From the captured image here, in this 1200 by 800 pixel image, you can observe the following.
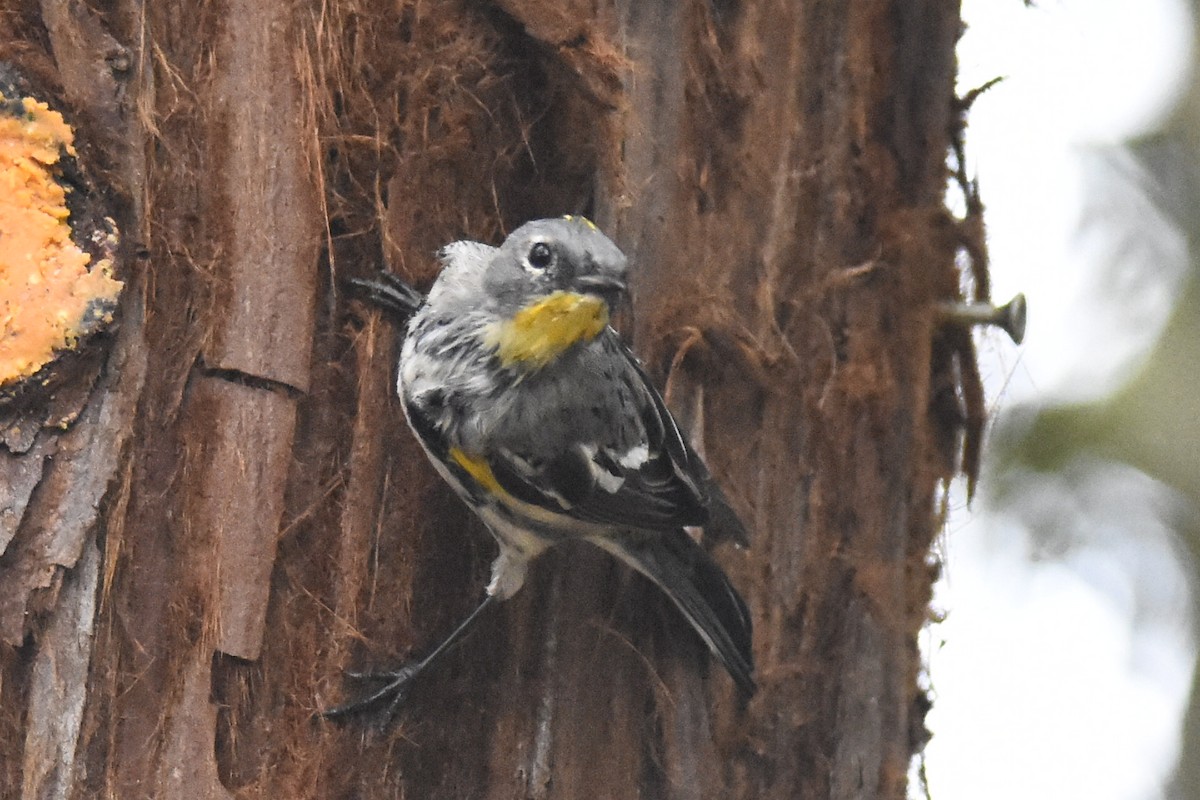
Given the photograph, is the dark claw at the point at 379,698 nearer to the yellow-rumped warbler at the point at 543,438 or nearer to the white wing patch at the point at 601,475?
the yellow-rumped warbler at the point at 543,438

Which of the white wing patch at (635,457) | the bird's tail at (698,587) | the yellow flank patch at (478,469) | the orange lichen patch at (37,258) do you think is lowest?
the bird's tail at (698,587)

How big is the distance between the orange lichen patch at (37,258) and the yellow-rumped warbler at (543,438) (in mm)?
512

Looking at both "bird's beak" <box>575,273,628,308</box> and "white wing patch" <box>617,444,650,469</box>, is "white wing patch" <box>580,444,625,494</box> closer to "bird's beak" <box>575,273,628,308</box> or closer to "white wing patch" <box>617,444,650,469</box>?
"white wing patch" <box>617,444,650,469</box>

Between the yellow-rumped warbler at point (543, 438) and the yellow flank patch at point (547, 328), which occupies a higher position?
the yellow flank patch at point (547, 328)

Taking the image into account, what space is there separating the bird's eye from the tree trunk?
0.86 feet

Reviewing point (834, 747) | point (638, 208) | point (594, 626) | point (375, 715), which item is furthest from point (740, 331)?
point (375, 715)

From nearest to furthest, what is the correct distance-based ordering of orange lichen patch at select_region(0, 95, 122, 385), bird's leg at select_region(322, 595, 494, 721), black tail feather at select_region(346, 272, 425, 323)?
1. orange lichen patch at select_region(0, 95, 122, 385)
2. bird's leg at select_region(322, 595, 494, 721)
3. black tail feather at select_region(346, 272, 425, 323)

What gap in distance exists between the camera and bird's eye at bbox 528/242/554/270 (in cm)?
229

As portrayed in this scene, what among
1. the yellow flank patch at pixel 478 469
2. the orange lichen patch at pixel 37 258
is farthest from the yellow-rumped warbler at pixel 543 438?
the orange lichen patch at pixel 37 258

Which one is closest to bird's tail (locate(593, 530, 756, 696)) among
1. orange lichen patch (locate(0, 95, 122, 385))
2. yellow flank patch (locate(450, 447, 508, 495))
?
yellow flank patch (locate(450, 447, 508, 495))

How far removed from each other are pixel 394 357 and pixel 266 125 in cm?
50

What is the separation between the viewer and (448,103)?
2.49m

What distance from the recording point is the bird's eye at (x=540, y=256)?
7.53ft

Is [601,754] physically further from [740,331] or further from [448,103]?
[448,103]
